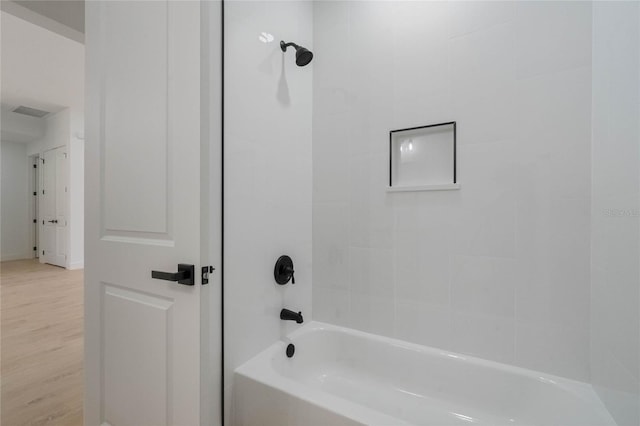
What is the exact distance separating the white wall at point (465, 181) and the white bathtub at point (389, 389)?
0.08m

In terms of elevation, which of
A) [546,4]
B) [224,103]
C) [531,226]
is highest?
[546,4]

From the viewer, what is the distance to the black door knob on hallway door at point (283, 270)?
151 cm

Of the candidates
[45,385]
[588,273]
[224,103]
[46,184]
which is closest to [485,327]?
[588,273]

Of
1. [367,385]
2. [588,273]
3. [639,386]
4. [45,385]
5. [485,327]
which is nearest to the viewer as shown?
[639,386]

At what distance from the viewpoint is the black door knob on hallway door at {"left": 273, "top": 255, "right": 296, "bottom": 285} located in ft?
4.95

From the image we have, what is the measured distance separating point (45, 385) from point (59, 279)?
3288 mm

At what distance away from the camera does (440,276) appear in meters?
1.47

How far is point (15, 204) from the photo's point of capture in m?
5.75

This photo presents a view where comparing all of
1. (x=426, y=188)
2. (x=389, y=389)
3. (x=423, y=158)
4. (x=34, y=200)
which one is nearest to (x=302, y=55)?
(x=423, y=158)

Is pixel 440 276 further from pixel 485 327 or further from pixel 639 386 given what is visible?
pixel 639 386

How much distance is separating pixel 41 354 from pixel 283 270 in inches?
83.3

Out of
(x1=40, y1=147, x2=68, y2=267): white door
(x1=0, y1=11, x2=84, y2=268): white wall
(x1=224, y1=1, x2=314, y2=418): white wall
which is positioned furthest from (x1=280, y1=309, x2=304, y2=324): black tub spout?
(x1=40, y1=147, x2=68, y2=267): white door

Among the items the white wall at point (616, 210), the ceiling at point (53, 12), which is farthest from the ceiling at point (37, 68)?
the white wall at point (616, 210)

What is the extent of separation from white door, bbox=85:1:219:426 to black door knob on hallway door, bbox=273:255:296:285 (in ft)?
1.78
